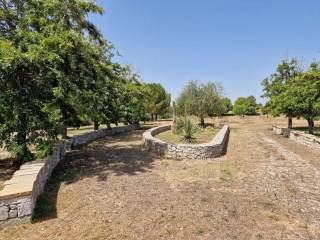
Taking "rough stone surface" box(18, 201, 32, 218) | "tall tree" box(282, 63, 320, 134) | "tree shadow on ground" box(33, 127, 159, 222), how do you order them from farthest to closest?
"tall tree" box(282, 63, 320, 134) → "tree shadow on ground" box(33, 127, 159, 222) → "rough stone surface" box(18, 201, 32, 218)

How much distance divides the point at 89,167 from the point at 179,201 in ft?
14.1

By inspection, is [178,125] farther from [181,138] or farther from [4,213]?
[4,213]

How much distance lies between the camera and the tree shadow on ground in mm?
5590

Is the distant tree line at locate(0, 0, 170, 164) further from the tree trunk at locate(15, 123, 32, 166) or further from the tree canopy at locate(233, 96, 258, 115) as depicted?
the tree canopy at locate(233, 96, 258, 115)

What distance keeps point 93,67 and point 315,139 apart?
11176 mm

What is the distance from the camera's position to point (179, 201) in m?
5.73

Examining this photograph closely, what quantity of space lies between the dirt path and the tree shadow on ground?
0.03 m

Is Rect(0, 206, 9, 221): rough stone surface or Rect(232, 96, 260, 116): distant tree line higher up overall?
Rect(232, 96, 260, 116): distant tree line

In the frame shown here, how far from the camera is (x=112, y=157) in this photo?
1052 cm

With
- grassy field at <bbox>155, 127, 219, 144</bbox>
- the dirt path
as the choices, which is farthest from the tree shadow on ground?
grassy field at <bbox>155, 127, 219, 144</bbox>

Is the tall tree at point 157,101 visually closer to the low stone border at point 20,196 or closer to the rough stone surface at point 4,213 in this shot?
the low stone border at point 20,196

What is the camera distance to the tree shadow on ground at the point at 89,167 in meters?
5.59

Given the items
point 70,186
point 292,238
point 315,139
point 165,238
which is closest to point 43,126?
point 70,186

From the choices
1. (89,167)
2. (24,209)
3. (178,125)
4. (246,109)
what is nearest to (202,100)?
(178,125)
